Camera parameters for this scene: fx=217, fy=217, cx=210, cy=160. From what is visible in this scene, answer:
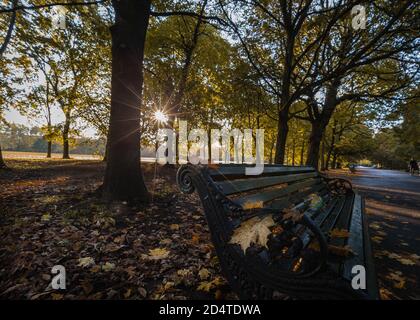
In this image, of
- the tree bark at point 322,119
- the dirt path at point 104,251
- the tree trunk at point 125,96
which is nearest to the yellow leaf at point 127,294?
the dirt path at point 104,251

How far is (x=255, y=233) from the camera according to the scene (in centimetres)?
142

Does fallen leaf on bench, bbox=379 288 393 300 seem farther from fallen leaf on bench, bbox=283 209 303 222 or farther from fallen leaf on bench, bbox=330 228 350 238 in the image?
fallen leaf on bench, bbox=283 209 303 222

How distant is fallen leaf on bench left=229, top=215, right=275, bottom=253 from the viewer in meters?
1.40

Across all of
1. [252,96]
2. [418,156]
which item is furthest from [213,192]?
[418,156]

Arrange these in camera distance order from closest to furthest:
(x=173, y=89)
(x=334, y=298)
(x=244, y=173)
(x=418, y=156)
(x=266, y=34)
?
1. (x=334, y=298)
2. (x=244, y=173)
3. (x=266, y=34)
4. (x=173, y=89)
5. (x=418, y=156)

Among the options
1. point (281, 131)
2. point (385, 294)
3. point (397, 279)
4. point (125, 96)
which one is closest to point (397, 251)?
point (397, 279)

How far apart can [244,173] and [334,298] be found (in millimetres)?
1451

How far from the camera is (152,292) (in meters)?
2.03

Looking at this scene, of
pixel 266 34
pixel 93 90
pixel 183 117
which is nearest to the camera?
pixel 266 34

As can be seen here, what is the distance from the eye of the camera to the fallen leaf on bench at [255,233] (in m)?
1.40

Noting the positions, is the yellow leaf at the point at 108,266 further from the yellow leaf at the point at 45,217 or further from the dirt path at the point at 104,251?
the yellow leaf at the point at 45,217

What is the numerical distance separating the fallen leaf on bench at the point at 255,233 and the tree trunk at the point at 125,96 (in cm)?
353

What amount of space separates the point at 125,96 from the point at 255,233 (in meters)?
3.98
